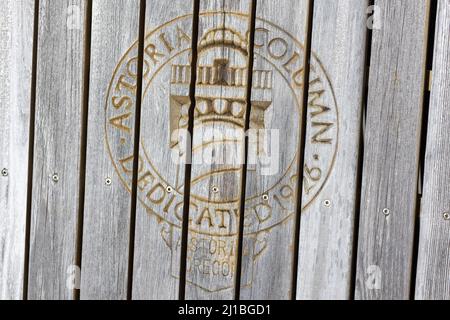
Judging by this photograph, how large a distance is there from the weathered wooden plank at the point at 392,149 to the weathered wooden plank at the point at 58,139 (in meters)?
1.08

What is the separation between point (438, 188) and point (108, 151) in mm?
1214

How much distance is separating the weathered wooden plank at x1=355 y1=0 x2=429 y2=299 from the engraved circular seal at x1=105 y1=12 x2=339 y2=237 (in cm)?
16

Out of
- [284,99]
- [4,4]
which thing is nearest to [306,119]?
[284,99]

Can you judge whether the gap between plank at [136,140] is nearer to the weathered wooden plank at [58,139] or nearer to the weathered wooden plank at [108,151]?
the weathered wooden plank at [108,151]

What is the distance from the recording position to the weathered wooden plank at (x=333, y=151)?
285 centimetres

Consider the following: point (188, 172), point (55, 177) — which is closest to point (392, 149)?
point (188, 172)

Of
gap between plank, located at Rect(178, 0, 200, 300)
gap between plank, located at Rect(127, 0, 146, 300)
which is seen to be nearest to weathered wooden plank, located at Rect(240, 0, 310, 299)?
gap between plank, located at Rect(178, 0, 200, 300)

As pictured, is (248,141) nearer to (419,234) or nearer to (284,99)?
(284,99)

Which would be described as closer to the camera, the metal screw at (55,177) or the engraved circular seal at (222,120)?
the engraved circular seal at (222,120)

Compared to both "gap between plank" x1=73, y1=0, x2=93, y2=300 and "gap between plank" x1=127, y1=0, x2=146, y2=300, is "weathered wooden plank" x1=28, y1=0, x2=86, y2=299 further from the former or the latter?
"gap between plank" x1=127, y1=0, x2=146, y2=300

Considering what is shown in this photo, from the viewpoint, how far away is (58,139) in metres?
2.99

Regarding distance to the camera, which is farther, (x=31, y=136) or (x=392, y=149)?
(x=31, y=136)

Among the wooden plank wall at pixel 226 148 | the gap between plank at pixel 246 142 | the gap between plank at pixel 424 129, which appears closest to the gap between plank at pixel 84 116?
the wooden plank wall at pixel 226 148

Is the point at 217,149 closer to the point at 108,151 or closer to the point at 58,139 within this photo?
the point at 108,151
